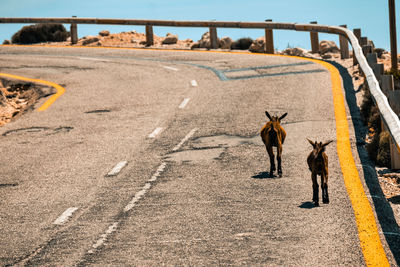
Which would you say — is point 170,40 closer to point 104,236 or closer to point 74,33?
point 74,33

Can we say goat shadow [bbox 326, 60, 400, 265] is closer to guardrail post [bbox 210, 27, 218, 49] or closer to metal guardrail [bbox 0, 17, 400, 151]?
metal guardrail [bbox 0, 17, 400, 151]

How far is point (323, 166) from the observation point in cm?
779

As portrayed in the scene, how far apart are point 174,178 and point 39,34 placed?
105 ft

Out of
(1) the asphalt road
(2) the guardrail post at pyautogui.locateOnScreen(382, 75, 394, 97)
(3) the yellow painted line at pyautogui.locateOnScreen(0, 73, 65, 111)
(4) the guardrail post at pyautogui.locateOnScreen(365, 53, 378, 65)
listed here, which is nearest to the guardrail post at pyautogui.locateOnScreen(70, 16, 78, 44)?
(3) the yellow painted line at pyautogui.locateOnScreen(0, 73, 65, 111)

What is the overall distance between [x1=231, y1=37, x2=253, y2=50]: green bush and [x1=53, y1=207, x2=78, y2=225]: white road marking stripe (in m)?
27.9

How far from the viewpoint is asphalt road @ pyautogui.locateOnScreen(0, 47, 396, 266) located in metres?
7.15

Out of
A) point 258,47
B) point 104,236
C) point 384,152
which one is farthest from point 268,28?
point 104,236

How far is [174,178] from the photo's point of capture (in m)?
10.3

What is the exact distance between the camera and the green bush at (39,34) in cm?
3969

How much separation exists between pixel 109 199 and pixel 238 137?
12.9 ft

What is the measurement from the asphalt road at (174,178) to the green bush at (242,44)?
1530 cm

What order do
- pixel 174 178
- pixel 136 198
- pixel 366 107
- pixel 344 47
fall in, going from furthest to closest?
pixel 344 47, pixel 366 107, pixel 174 178, pixel 136 198

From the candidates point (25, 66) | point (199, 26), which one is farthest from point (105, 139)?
point (199, 26)

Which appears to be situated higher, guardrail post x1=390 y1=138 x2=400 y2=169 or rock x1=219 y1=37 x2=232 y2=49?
rock x1=219 y1=37 x2=232 y2=49
